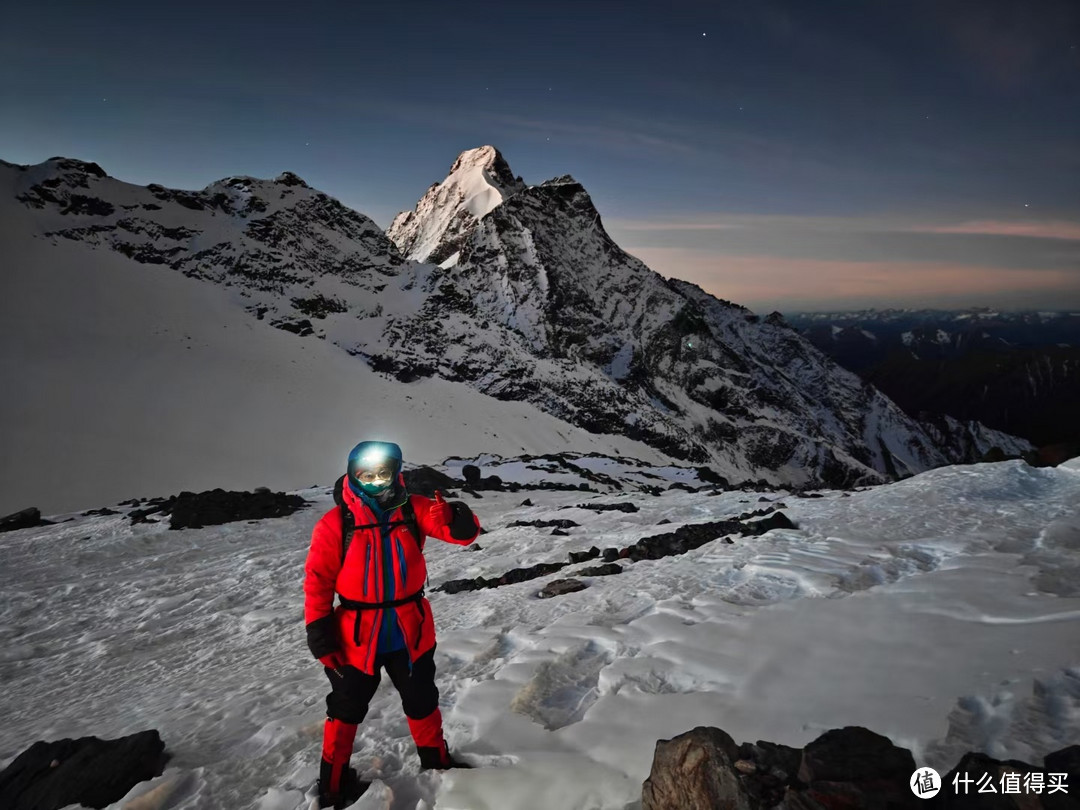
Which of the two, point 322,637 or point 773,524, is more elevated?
point 322,637

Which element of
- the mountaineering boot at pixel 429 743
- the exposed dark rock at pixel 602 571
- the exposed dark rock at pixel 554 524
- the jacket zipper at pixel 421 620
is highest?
the jacket zipper at pixel 421 620

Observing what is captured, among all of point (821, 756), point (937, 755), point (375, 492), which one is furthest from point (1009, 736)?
point (375, 492)

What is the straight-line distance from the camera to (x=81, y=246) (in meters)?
75.9

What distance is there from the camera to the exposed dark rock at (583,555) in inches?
476

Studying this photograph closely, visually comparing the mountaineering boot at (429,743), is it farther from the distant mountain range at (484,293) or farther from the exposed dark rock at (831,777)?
the distant mountain range at (484,293)

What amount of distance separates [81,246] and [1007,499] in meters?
104

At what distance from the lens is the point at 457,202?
17000cm

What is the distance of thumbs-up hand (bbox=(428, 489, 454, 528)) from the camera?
167 inches

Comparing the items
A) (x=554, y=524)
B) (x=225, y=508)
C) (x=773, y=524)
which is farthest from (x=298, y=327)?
(x=773, y=524)

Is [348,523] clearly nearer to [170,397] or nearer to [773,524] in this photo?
[773,524]

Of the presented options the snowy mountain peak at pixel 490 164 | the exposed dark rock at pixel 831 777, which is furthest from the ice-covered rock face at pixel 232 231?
the exposed dark rock at pixel 831 777

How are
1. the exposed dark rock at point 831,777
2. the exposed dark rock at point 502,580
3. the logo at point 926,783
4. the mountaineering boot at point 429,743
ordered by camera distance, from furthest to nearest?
the exposed dark rock at point 502,580 < the mountaineering boot at point 429,743 < the logo at point 926,783 < the exposed dark rock at point 831,777

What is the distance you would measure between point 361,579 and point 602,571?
6999 mm

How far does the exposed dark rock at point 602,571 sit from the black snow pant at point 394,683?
6.36 meters
